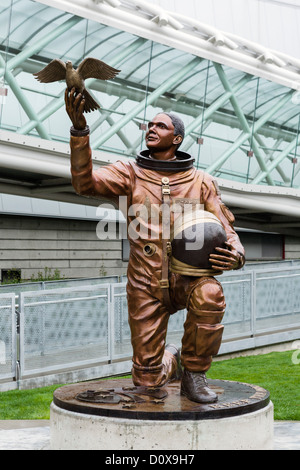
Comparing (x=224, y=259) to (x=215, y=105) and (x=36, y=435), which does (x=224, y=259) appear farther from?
(x=215, y=105)

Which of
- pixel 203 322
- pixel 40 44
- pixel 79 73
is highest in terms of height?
pixel 40 44

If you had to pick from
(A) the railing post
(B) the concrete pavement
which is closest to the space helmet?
(B) the concrete pavement

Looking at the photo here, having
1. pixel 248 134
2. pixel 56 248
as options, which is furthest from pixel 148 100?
pixel 56 248

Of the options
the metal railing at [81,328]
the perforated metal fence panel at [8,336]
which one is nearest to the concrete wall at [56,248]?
the metal railing at [81,328]

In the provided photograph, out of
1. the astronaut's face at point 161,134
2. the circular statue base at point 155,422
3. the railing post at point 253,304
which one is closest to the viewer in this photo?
the circular statue base at point 155,422

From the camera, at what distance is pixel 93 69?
5023 millimetres

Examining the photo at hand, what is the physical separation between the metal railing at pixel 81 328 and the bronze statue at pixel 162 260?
13.5 ft

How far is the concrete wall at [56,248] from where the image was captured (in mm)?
17688

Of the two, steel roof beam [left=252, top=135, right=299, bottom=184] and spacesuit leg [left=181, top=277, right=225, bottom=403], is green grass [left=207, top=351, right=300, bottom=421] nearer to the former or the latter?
spacesuit leg [left=181, top=277, right=225, bottom=403]

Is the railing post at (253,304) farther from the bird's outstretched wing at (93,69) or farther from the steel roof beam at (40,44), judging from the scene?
the bird's outstretched wing at (93,69)

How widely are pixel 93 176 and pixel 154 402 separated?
161 cm

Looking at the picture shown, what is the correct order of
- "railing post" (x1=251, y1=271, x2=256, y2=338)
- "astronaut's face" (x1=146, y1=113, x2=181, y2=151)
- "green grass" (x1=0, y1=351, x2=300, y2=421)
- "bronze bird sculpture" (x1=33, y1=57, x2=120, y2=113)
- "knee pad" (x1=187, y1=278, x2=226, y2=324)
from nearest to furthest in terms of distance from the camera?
"bronze bird sculpture" (x1=33, y1=57, x2=120, y2=113)
"knee pad" (x1=187, y1=278, x2=226, y2=324)
"astronaut's face" (x1=146, y1=113, x2=181, y2=151)
"green grass" (x1=0, y1=351, x2=300, y2=421)
"railing post" (x1=251, y1=271, x2=256, y2=338)

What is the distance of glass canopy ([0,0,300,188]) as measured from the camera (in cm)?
1329
